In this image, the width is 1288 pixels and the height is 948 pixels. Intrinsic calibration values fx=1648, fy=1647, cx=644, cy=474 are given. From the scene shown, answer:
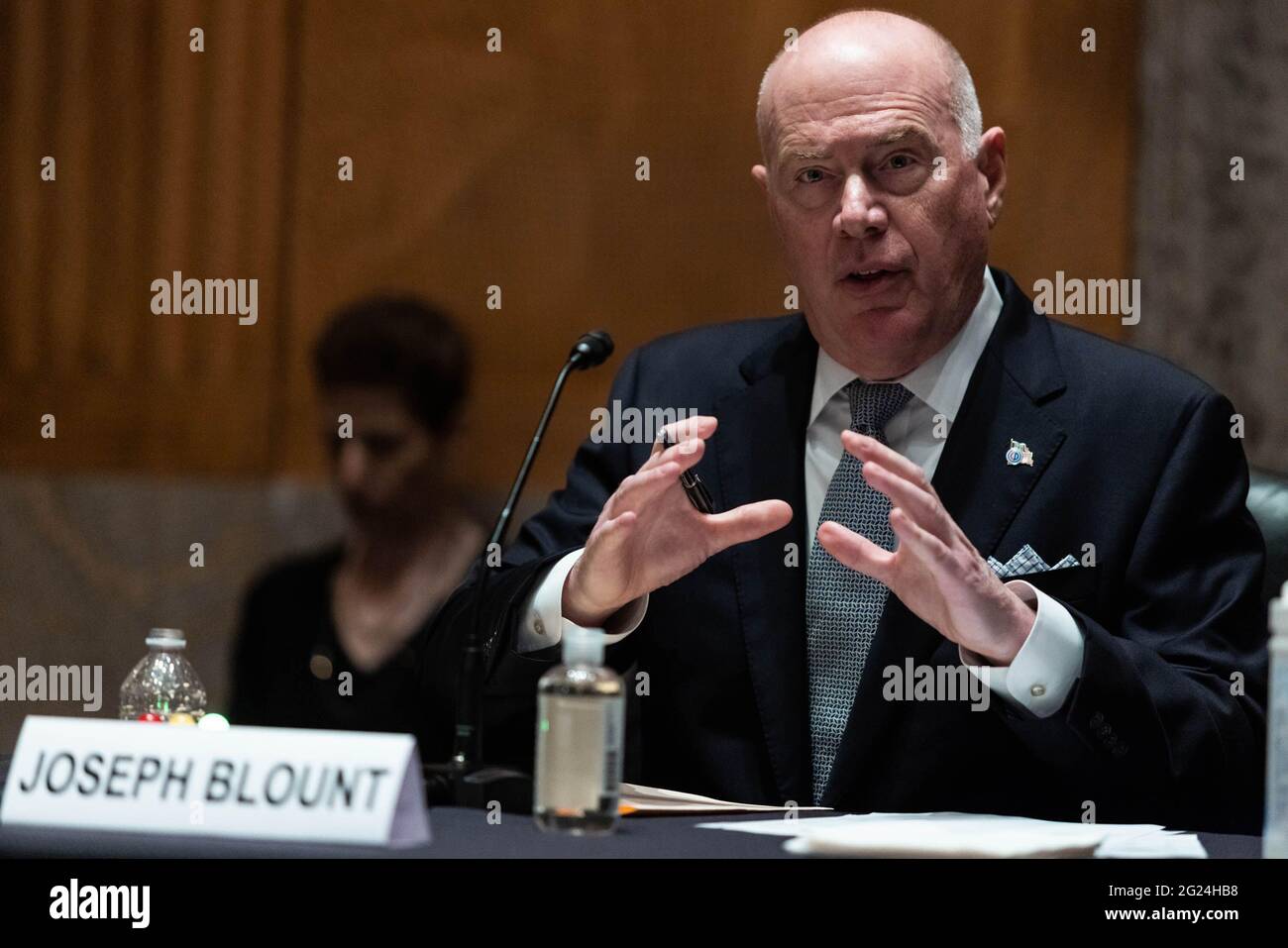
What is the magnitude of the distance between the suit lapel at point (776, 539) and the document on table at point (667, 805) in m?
0.34

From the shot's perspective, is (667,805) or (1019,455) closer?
(667,805)

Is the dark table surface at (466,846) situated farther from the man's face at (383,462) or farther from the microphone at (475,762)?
the man's face at (383,462)

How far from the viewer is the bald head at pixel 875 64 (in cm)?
250

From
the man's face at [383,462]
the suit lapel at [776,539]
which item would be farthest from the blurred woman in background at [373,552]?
the suit lapel at [776,539]

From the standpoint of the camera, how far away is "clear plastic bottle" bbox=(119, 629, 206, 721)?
2.34m

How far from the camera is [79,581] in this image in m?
4.37

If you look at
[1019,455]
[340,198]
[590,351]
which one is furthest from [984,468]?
[340,198]

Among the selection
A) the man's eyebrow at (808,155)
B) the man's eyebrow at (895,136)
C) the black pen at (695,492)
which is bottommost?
the black pen at (695,492)

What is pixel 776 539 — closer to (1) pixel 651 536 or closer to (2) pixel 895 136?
(1) pixel 651 536

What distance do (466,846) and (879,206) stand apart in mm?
1339

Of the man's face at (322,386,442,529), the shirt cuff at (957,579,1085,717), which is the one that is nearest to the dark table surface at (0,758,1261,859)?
the shirt cuff at (957,579,1085,717)

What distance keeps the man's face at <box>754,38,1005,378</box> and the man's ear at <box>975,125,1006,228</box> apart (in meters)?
0.07

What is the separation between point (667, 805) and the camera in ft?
6.03

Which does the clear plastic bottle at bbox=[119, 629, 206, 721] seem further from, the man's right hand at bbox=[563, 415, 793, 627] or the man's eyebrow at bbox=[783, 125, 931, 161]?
the man's eyebrow at bbox=[783, 125, 931, 161]
